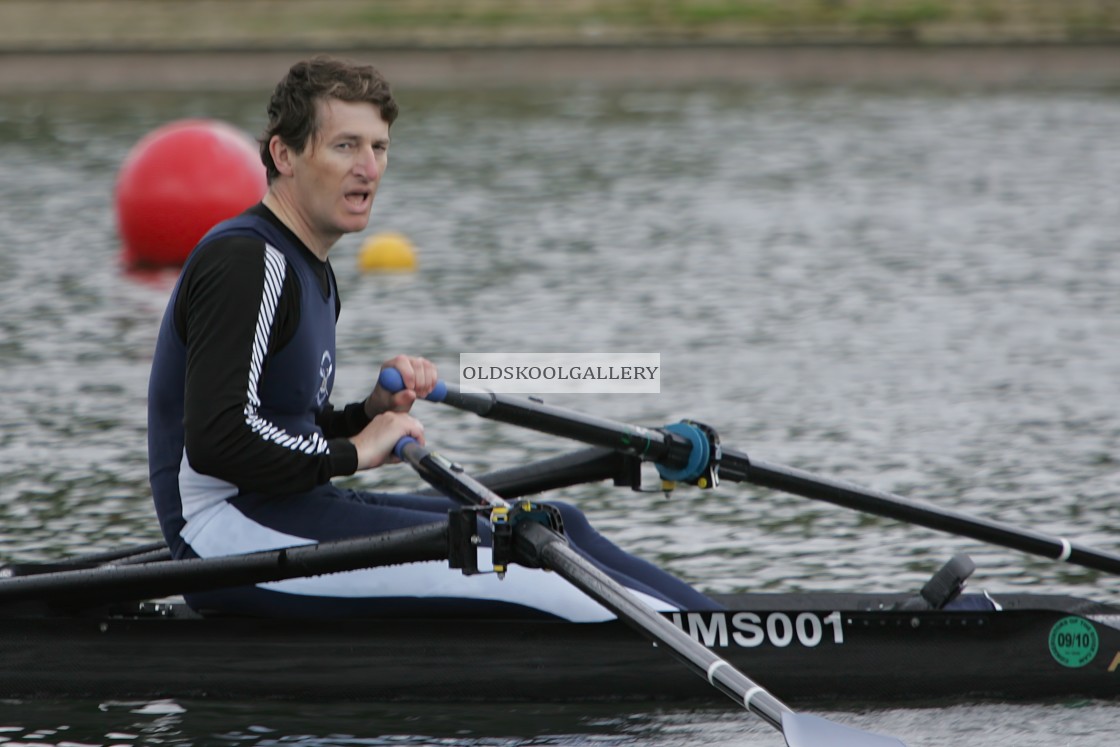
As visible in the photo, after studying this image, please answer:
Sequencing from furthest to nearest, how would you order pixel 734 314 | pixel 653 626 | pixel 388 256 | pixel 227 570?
pixel 388 256, pixel 734 314, pixel 227 570, pixel 653 626

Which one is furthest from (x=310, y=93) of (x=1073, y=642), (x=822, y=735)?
(x=1073, y=642)

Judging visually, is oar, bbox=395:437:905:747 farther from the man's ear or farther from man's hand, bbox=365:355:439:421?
the man's ear

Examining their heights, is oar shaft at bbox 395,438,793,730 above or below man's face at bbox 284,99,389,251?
below

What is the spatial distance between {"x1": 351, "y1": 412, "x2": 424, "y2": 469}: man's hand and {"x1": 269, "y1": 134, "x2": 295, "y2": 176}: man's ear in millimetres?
628

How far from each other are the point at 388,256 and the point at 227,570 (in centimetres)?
760

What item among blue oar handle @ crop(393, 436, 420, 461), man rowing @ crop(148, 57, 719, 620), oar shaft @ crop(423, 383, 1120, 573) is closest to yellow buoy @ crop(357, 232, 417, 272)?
oar shaft @ crop(423, 383, 1120, 573)

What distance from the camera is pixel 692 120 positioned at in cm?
1919

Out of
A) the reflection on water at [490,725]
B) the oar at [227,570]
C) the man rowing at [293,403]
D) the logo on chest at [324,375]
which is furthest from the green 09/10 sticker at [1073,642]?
the logo on chest at [324,375]

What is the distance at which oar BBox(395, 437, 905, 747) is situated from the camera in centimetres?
361

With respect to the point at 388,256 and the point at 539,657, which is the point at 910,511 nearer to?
the point at 539,657

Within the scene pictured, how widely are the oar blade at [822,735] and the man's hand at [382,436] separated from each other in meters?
1.17

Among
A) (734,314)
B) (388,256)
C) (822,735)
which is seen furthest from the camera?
(388,256)

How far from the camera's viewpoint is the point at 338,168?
4.10 m

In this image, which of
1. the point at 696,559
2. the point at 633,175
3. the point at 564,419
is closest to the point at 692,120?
the point at 633,175
